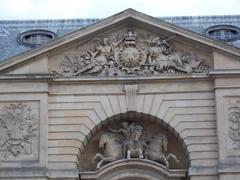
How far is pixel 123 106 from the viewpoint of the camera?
2395cm

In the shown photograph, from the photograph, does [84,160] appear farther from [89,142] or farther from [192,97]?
[192,97]

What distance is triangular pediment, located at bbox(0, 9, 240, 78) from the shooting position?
2420cm

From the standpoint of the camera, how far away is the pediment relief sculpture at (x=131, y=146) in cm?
2373

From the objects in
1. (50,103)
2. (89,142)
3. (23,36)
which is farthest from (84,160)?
(23,36)

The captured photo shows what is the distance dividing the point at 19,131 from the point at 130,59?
408cm

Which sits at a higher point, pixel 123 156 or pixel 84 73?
pixel 84 73

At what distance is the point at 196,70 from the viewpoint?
24.3 metres

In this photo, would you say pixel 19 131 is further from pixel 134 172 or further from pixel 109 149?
pixel 134 172

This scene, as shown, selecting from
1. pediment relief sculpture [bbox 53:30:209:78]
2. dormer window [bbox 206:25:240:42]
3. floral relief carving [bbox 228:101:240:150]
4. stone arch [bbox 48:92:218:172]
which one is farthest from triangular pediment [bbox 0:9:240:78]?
dormer window [bbox 206:25:240:42]

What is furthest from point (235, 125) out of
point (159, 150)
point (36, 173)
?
point (36, 173)

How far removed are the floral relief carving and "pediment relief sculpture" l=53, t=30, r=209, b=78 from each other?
60.5 inches

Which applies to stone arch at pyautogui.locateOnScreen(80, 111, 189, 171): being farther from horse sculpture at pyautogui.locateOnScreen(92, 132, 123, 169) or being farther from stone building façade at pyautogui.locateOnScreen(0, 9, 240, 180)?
horse sculpture at pyautogui.locateOnScreen(92, 132, 123, 169)

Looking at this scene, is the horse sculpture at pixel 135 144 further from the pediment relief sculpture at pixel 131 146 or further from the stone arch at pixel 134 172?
the stone arch at pixel 134 172

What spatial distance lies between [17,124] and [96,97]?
8.34ft
